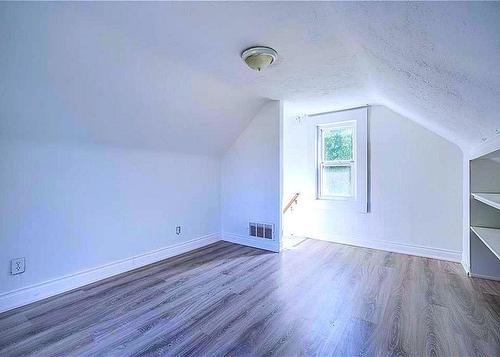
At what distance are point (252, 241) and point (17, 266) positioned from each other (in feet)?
8.37

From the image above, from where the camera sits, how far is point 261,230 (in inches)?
Result: 141

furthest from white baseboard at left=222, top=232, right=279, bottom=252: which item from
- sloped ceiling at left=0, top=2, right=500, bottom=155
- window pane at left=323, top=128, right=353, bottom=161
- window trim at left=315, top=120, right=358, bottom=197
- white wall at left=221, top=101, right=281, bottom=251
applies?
sloped ceiling at left=0, top=2, right=500, bottom=155

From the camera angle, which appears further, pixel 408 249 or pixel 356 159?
pixel 356 159

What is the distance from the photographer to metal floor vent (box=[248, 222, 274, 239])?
3.49 m

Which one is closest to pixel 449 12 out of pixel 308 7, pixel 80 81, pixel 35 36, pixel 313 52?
pixel 308 7

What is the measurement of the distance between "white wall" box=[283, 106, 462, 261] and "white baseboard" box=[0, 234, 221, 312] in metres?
2.43

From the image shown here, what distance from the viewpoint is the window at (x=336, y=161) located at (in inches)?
148

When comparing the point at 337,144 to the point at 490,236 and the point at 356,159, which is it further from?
the point at 490,236

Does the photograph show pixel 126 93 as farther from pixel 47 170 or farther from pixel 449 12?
pixel 449 12

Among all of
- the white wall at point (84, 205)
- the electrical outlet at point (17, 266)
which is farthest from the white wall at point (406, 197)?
the electrical outlet at point (17, 266)

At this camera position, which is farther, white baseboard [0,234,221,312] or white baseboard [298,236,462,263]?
white baseboard [298,236,462,263]

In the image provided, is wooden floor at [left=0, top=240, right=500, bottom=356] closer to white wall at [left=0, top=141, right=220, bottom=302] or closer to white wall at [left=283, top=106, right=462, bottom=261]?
white wall at [left=0, top=141, right=220, bottom=302]

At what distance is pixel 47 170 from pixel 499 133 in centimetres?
347

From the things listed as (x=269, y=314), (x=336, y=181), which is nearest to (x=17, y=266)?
(x=269, y=314)
